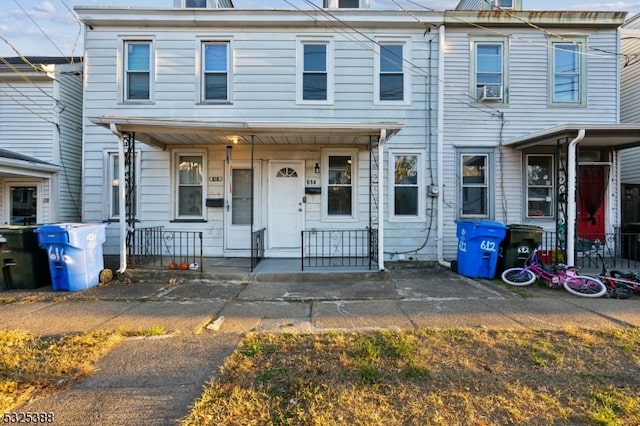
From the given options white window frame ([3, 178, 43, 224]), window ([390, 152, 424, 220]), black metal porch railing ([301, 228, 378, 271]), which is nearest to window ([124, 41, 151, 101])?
white window frame ([3, 178, 43, 224])

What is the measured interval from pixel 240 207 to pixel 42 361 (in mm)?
5385

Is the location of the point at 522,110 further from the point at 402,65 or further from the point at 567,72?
the point at 402,65

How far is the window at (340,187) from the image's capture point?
8344mm

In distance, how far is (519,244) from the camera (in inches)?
267

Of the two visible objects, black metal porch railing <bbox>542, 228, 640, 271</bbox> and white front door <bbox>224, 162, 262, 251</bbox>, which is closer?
black metal porch railing <bbox>542, 228, 640, 271</bbox>

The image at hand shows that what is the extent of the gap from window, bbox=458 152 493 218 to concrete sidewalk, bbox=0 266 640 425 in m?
2.28

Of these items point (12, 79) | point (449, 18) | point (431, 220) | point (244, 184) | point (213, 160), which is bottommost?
point (431, 220)

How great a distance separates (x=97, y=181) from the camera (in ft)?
27.1

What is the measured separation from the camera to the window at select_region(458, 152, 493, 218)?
28.1ft

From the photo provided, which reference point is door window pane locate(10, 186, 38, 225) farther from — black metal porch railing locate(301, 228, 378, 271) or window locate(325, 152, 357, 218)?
window locate(325, 152, 357, 218)

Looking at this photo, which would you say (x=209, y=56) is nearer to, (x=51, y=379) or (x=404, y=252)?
(x=404, y=252)

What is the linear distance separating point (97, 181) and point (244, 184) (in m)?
3.56

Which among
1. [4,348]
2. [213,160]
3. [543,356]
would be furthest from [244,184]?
[543,356]

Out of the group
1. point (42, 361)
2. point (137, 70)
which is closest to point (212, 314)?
point (42, 361)
